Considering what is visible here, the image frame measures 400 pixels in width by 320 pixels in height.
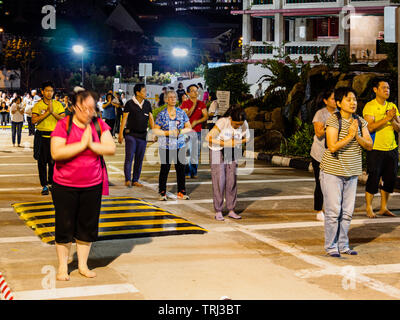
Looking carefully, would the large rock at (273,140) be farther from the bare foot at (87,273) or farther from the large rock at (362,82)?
the bare foot at (87,273)

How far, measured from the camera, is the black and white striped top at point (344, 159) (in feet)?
26.0

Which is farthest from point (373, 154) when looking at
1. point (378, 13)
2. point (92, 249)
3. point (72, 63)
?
point (72, 63)

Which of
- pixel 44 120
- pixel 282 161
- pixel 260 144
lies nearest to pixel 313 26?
pixel 260 144

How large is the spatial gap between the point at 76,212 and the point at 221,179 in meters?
3.78

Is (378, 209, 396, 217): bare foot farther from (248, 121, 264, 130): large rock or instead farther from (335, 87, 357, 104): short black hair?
(248, 121, 264, 130): large rock

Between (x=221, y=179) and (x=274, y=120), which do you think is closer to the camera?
(x=221, y=179)

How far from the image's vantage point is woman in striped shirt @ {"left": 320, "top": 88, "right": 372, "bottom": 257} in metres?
7.93

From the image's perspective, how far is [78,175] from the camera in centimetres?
688

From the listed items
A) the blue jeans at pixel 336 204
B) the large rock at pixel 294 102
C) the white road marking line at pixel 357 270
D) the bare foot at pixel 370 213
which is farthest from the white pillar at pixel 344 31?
the white road marking line at pixel 357 270

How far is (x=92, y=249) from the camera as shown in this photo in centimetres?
827

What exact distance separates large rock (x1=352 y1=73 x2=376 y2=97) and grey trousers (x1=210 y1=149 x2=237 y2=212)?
954 cm

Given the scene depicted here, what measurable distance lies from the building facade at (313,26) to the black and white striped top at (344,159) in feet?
107

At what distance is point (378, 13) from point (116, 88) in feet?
58.9

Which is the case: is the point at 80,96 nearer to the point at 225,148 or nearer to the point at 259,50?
the point at 225,148
